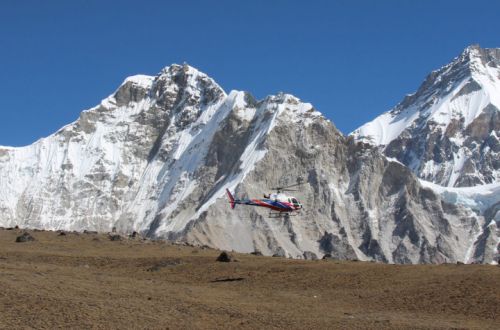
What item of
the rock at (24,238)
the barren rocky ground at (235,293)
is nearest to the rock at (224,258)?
the barren rocky ground at (235,293)

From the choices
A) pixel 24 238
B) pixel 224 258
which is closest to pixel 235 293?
pixel 224 258

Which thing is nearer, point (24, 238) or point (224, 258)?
point (224, 258)

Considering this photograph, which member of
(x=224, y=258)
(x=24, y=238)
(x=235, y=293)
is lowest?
(x=235, y=293)

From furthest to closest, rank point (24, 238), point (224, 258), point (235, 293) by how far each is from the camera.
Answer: point (24, 238) → point (224, 258) → point (235, 293)

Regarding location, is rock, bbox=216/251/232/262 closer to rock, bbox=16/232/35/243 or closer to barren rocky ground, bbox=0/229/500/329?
barren rocky ground, bbox=0/229/500/329

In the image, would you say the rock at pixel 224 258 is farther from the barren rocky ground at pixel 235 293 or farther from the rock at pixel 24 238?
the rock at pixel 24 238

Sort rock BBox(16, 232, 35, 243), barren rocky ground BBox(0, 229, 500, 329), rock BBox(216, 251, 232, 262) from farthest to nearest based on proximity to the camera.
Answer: rock BBox(16, 232, 35, 243) < rock BBox(216, 251, 232, 262) < barren rocky ground BBox(0, 229, 500, 329)

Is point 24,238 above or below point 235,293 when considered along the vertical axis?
above

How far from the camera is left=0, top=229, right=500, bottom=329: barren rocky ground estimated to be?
32.8 m

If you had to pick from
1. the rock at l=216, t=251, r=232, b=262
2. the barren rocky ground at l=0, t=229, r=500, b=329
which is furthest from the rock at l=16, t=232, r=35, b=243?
the rock at l=216, t=251, r=232, b=262

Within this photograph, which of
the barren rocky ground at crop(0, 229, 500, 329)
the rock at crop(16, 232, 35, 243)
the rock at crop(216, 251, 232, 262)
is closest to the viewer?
the barren rocky ground at crop(0, 229, 500, 329)

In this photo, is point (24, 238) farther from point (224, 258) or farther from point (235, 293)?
point (235, 293)

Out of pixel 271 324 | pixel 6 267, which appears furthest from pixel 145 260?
pixel 271 324

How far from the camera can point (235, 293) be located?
132 ft
